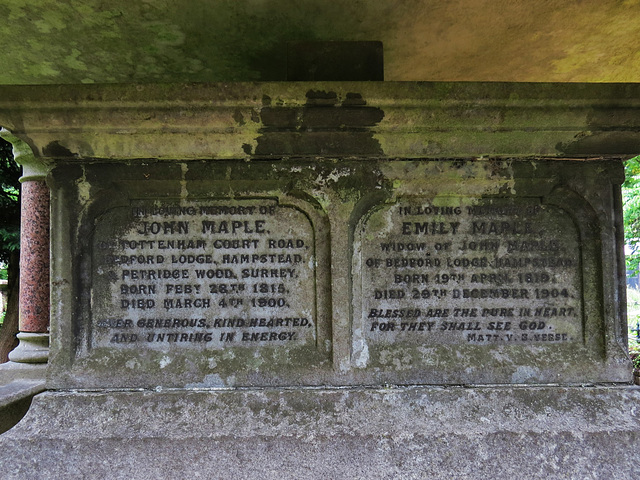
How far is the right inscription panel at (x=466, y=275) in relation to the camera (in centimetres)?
193

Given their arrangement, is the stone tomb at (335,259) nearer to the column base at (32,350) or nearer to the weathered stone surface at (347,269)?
the weathered stone surface at (347,269)

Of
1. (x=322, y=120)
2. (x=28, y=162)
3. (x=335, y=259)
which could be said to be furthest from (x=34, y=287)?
(x=322, y=120)

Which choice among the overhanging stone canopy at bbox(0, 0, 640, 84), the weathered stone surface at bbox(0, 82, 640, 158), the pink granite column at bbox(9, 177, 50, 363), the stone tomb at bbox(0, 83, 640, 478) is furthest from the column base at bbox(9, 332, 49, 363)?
the overhanging stone canopy at bbox(0, 0, 640, 84)

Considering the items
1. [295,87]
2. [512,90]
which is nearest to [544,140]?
[512,90]

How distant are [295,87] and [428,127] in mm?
629

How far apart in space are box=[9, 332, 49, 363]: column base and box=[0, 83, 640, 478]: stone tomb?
0.75 metres

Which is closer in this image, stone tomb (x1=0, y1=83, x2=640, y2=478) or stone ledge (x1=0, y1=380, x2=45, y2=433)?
stone tomb (x1=0, y1=83, x2=640, y2=478)

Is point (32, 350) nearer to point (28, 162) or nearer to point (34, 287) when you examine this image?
point (34, 287)

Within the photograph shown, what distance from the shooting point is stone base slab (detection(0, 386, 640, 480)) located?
1.63 metres

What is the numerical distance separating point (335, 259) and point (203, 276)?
0.65 m

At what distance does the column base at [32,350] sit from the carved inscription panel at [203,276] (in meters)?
0.84

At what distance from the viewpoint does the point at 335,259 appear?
1.90 meters

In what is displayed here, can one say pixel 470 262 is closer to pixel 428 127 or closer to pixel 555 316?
pixel 555 316

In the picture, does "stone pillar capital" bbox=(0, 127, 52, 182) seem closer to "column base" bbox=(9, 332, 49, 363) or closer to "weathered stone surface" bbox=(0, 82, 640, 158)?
"weathered stone surface" bbox=(0, 82, 640, 158)
